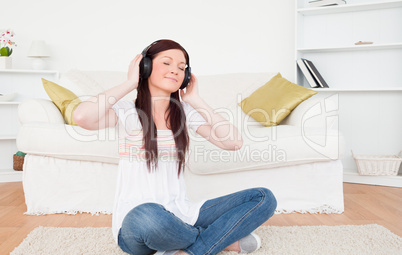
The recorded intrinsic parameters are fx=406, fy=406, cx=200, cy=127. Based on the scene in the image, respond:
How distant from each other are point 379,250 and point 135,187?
94 centimetres

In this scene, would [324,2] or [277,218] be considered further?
[324,2]

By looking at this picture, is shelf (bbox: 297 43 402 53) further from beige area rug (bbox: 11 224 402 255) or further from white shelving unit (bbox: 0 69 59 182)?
white shelving unit (bbox: 0 69 59 182)

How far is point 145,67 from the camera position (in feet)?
4.45

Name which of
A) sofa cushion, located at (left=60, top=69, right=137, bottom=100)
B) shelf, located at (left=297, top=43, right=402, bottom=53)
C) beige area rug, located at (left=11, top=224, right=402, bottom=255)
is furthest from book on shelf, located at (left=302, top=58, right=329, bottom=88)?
beige area rug, located at (left=11, top=224, right=402, bottom=255)

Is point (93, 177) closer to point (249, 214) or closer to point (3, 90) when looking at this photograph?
point (249, 214)

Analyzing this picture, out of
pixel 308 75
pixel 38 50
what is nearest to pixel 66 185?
pixel 38 50

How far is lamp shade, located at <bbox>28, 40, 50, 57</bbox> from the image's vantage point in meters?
3.30

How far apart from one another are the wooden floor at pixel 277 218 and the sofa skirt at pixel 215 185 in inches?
2.9

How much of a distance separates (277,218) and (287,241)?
41 centimetres

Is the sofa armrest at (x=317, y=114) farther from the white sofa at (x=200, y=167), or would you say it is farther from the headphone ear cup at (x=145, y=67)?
the headphone ear cup at (x=145, y=67)

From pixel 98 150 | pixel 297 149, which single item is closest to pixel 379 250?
pixel 297 149

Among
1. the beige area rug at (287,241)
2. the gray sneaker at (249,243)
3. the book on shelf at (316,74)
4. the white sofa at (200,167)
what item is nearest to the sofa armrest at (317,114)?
the white sofa at (200,167)

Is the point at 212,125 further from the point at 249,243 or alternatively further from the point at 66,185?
the point at 66,185

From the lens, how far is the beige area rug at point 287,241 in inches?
60.1
